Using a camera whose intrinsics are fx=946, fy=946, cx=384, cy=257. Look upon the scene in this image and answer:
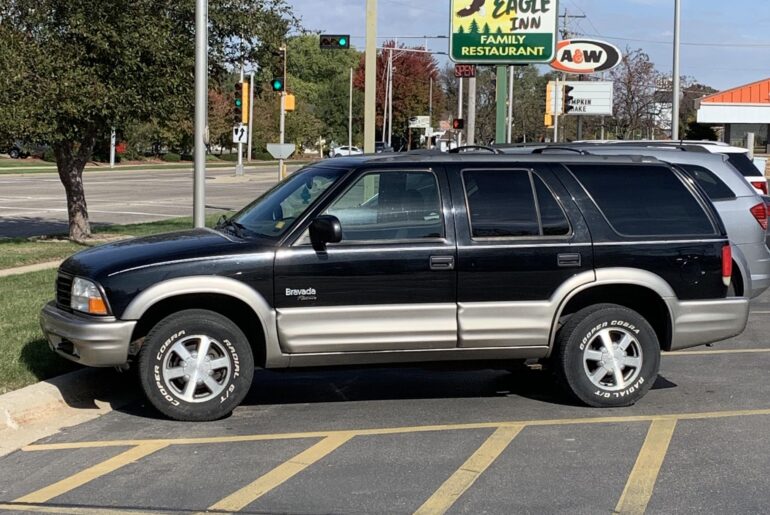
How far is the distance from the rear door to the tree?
30.9 feet

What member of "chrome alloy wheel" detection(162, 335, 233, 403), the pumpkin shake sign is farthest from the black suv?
the pumpkin shake sign

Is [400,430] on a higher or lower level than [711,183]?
lower

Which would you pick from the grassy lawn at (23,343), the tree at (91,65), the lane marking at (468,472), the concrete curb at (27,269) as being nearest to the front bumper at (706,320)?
the lane marking at (468,472)

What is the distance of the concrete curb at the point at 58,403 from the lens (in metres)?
6.44

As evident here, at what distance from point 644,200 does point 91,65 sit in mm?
10698

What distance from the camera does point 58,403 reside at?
702cm

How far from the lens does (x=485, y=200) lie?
22.8 feet

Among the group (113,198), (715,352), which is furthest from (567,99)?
(715,352)

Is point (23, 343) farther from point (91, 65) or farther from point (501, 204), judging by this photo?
point (91, 65)

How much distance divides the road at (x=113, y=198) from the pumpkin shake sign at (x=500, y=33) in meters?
9.86

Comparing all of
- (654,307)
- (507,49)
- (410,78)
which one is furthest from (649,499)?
(410,78)

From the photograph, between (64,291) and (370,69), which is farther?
(370,69)

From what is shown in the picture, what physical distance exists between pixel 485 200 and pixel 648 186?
133cm

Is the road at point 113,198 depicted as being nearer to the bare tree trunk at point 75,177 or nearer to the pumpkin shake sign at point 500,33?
the bare tree trunk at point 75,177
